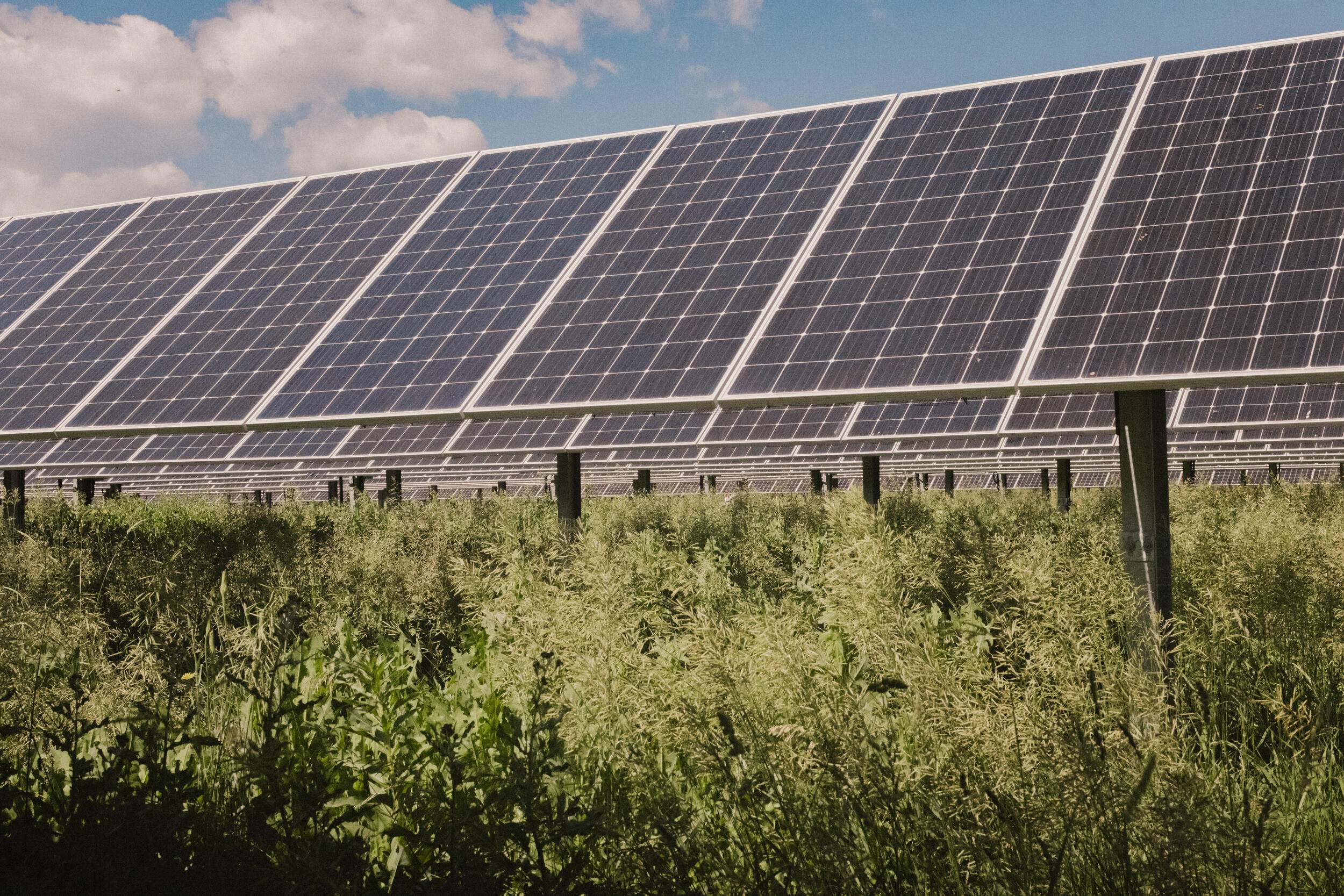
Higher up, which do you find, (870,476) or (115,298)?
(115,298)

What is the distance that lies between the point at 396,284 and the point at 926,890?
1229 cm

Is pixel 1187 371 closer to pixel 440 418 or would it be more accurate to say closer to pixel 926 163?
pixel 926 163

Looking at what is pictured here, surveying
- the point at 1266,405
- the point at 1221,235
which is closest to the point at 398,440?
the point at 1266,405

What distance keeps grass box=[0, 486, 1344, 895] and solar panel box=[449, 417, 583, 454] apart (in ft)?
31.6

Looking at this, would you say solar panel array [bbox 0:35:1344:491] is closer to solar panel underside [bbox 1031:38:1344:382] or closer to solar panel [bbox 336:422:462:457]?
solar panel underside [bbox 1031:38:1344:382]

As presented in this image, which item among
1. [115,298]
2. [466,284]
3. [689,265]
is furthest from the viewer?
[115,298]

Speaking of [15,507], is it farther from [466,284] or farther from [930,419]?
[930,419]

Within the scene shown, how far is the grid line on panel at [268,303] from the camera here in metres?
13.4

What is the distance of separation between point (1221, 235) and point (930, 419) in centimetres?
1153

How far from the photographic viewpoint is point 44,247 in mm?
21750

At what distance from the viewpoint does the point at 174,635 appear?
33.4 feet

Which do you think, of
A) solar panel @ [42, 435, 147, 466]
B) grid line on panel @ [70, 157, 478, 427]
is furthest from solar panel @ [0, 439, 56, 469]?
grid line on panel @ [70, 157, 478, 427]

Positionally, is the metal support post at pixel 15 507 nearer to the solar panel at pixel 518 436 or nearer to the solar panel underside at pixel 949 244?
the solar panel at pixel 518 436

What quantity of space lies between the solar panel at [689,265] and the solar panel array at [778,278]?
1.9 inches
